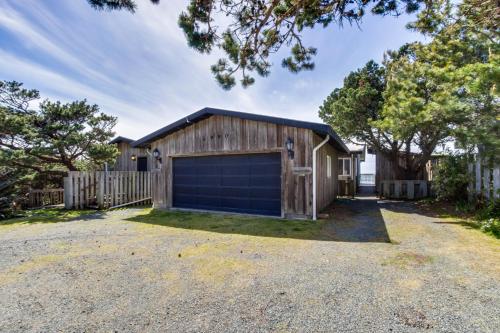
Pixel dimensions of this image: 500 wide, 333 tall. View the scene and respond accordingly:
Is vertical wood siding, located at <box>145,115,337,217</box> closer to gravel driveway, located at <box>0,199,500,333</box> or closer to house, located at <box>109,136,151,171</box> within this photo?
gravel driveway, located at <box>0,199,500,333</box>

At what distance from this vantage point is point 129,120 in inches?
534

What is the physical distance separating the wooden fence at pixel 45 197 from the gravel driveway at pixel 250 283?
6023mm

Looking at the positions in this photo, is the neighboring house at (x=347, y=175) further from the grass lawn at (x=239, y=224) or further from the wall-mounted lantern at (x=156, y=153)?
the wall-mounted lantern at (x=156, y=153)

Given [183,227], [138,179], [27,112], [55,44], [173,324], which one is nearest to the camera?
[173,324]

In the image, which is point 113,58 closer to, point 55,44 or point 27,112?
point 55,44

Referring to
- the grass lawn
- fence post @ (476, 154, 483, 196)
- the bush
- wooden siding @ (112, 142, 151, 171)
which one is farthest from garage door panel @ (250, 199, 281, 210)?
wooden siding @ (112, 142, 151, 171)

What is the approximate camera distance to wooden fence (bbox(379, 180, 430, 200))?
11467mm

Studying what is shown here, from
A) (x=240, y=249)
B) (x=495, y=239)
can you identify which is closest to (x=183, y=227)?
(x=240, y=249)

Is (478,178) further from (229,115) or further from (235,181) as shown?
(229,115)

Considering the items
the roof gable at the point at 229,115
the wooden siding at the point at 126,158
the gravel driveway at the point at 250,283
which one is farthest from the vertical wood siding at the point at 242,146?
the wooden siding at the point at 126,158

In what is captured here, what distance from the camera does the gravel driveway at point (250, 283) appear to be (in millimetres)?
Result: 2119

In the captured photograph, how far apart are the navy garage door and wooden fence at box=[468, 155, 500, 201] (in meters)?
5.40

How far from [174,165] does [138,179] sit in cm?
254

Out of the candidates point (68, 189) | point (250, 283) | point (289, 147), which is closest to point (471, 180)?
point (289, 147)
